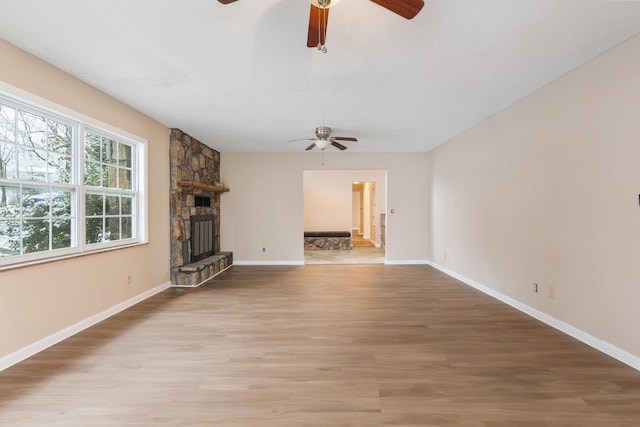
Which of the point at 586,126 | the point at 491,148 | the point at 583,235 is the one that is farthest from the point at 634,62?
the point at 491,148

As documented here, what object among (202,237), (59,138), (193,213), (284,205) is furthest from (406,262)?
(59,138)

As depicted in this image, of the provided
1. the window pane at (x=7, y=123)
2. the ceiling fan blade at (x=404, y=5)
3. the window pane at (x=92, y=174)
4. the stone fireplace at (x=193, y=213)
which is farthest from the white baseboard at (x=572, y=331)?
the window pane at (x=7, y=123)

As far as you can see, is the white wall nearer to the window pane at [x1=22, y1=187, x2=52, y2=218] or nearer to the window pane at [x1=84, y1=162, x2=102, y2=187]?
the window pane at [x1=84, y1=162, x2=102, y2=187]

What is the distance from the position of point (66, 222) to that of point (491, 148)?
5.03 m

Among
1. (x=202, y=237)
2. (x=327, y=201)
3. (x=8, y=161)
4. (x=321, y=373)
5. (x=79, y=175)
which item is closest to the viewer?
(x=321, y=373)

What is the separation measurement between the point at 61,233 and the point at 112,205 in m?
0.78

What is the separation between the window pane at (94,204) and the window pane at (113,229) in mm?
173

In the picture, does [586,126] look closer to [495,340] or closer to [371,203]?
[495,340]

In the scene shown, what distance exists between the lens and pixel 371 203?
11688 mm

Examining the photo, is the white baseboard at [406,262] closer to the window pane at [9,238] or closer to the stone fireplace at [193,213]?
the stone fireplace at [193,213]

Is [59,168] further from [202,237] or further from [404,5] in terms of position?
[404,5]

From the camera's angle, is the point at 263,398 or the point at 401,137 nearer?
the point at 263,398

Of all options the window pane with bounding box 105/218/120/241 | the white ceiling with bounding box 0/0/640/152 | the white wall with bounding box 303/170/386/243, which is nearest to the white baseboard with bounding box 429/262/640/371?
the white ceiling with bounding box 0/0/640/152

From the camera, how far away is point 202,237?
5.66 m
